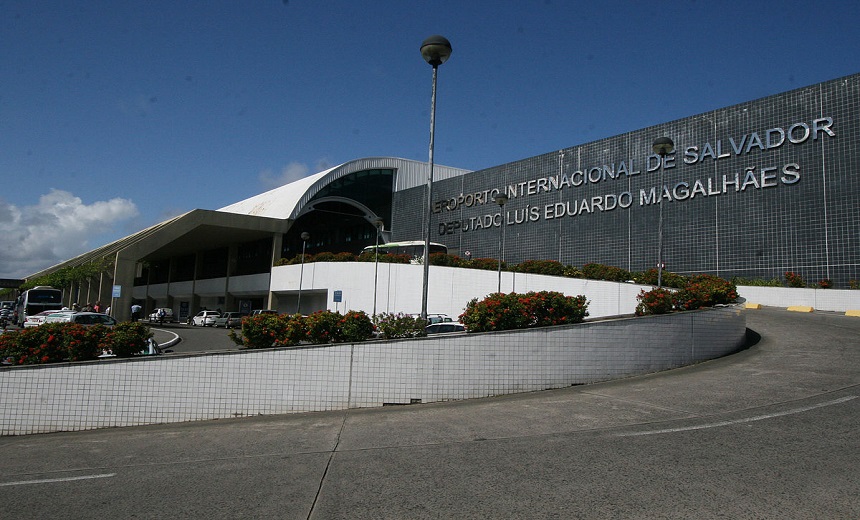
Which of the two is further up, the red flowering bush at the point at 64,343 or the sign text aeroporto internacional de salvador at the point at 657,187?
the sign text aeroporto internacional de salvador at the point at 657,187

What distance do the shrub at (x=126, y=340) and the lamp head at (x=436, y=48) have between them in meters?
7.72

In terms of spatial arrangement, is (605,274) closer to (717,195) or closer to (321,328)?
(717,195)

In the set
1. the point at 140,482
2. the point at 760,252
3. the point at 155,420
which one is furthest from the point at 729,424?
the point at 760,252

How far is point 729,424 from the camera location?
22.8 ft

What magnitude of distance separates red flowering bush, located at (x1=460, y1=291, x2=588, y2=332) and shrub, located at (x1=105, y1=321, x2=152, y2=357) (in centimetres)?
573

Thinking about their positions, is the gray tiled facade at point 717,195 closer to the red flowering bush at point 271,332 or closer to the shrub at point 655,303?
the shrub at point 655,303

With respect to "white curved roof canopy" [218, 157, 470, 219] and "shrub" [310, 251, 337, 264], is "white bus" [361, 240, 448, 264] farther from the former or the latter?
"white curved roof canopy" [218, 157, 470, 219]

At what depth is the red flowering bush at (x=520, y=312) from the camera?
10.3 meters

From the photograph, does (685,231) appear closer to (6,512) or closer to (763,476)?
(763,476)

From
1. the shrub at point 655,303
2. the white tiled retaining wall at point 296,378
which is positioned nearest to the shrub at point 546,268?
the shrub at point 655,303

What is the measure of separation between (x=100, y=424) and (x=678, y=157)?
30358 millimetres

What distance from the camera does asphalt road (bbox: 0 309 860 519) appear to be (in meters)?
4.48

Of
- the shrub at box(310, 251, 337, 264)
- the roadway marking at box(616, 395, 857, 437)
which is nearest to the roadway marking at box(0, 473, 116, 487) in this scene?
the roadway marking at box(616, 395, 857, 437)

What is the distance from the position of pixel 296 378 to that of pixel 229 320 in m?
34.6
